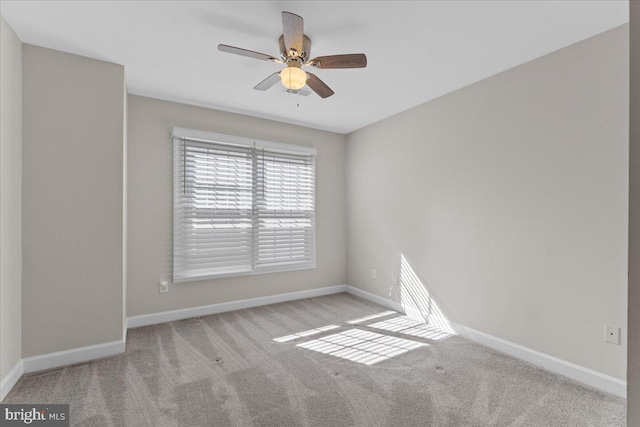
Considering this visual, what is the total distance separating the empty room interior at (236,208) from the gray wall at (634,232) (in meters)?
1.01

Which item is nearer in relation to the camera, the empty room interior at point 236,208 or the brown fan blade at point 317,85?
the empty room interior at point 236,208

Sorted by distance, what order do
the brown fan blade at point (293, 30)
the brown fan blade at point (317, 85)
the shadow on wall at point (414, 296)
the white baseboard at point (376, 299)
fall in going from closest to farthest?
the brown fan blade at point (293, 30) → the brown fan blade at point (317, 85) → the shadow on wall at point (414, 296) → the white baseboard at point (376, 299)

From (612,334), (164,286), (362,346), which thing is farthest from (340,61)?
(164,286)

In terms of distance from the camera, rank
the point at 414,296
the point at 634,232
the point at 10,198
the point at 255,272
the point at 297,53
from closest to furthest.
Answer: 1. the point at 634,232
2. the point at 297,53
3. the point at 10,198
4. the point at 414,296
5. the point at 255,272

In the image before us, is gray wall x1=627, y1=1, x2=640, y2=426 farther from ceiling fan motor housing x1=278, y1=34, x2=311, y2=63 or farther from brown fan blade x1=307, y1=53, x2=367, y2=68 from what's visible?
ceiling fan motor housing x1=278, y1=34, x2=311, y2=63

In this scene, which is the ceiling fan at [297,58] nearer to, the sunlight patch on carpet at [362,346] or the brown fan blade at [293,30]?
the brown fan blade at [293,30]

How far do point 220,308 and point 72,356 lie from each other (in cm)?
154

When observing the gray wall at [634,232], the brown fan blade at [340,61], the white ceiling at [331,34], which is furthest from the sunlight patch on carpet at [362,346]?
the white ceiling at [331,34]

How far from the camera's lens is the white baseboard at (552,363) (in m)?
2.13

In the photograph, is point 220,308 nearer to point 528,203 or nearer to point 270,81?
point 270,81

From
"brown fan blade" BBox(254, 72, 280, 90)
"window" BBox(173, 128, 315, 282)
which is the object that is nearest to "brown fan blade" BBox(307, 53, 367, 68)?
"brown fan blade" BBox(254, 72, 280, 90)

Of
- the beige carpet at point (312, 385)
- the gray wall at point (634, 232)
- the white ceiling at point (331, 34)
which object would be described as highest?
the white ceiling at point (331, 34)

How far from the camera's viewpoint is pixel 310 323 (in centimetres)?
351

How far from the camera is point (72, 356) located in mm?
2551
